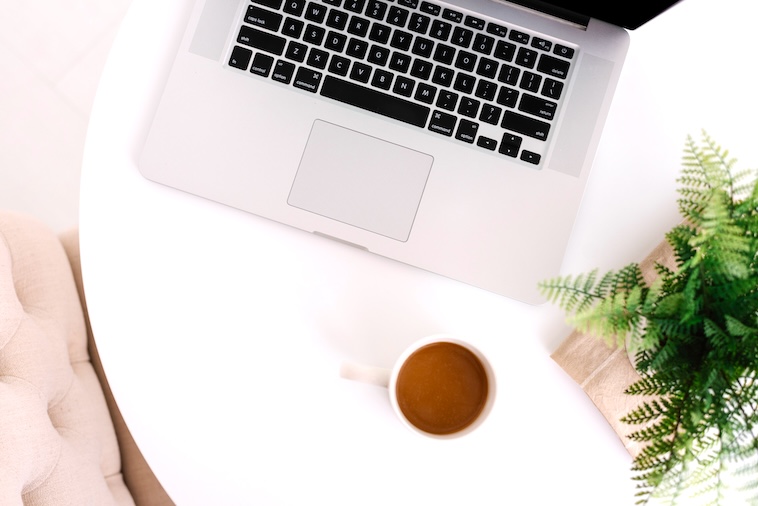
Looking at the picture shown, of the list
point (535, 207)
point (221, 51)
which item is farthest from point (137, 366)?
point (535, 207)

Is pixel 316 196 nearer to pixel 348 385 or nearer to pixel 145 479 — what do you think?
pixel 348 385

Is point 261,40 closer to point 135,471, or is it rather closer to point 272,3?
point 272,3

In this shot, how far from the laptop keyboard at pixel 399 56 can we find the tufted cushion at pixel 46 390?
41 centimetres

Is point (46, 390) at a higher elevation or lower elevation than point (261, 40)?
lower

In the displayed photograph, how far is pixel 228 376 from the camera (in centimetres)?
75

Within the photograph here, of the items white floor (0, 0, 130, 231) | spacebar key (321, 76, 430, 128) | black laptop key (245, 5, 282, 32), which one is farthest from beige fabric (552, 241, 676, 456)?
white floor (0, 0, 130, 231)

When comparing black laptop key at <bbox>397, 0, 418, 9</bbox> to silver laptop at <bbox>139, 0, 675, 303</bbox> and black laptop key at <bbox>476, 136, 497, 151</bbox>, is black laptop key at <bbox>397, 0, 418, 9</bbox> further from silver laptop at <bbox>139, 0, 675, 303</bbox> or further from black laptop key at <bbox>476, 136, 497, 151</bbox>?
black laptop key at <bbox>476, 136, 497, 151</bbox>

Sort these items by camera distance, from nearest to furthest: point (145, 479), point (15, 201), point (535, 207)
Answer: point (535, 207) → point (145, 479) → point (15, 201)

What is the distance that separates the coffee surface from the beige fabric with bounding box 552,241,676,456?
0.13m

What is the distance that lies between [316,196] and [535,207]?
0.28m

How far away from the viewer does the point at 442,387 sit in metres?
0.69

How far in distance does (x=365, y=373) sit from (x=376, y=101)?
34cm

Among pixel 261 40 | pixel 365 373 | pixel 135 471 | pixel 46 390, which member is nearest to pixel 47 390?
pixel 46 390

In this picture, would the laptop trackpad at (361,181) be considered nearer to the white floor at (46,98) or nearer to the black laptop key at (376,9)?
the black laptop key at (376,9)
